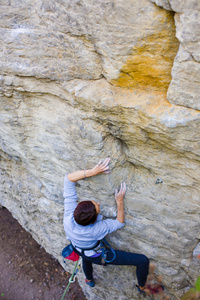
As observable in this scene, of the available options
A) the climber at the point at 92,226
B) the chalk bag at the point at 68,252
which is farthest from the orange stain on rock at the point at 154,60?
the chalk bag at the point at 68,252

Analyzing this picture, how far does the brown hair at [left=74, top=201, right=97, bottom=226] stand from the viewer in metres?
2.60

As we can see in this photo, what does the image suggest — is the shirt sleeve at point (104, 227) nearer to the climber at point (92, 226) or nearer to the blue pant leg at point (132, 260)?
the climber at point (92, 226)

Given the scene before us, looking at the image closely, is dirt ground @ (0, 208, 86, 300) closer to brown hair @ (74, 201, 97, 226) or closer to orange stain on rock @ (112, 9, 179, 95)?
brown hair @ (74, 201, 97, 226)

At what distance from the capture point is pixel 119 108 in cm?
231

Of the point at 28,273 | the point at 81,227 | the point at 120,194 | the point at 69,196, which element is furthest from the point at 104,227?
the point at 28,273

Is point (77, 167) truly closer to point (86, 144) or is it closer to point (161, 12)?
point (86, 144)

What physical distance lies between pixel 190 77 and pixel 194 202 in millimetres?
1326

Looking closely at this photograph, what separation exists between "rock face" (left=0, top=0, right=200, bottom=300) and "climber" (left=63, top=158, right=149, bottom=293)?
12 centimetres

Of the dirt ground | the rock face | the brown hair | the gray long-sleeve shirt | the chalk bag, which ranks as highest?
the rock face

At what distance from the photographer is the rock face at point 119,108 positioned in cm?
195

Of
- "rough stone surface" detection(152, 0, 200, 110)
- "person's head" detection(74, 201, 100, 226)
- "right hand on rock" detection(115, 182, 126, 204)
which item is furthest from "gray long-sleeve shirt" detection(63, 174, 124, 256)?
"rough stone surface" detection(152, 0, 200, 110)

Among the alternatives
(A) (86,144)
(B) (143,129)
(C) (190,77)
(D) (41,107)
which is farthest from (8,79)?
(C) (190,77)

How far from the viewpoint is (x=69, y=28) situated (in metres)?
2.24

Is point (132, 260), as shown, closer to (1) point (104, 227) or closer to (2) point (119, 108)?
(1) point (104, 227)
